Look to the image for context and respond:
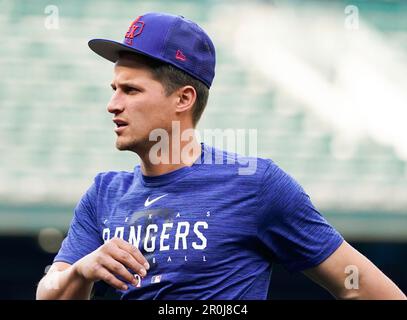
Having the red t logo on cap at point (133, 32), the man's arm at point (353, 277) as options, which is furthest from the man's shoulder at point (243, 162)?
the red t logo on cap at point (133, 32)

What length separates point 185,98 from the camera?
3789 millimetres

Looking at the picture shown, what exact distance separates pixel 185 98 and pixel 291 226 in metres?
0.67

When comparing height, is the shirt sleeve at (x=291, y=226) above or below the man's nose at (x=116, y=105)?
below

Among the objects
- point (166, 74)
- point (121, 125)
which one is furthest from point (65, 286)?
point (166, 74)

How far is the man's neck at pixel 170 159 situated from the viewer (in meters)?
3.70

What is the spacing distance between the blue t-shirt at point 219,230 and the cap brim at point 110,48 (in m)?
0.50

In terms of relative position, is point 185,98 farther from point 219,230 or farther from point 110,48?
point 219,230

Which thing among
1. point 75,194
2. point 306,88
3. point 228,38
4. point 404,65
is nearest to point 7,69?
point 75,194

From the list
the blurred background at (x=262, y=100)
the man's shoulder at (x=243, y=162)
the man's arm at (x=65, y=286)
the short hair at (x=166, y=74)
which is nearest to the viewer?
the man's arm at (x=65, y=286)

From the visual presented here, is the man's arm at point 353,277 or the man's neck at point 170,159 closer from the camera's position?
the man's arm at point 353,277

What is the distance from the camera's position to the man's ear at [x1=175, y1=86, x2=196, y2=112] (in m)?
3.76

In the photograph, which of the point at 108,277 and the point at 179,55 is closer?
the point at 108,277

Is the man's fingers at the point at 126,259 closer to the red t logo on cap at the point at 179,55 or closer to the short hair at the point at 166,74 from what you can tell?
the short hair at the point at 166,74

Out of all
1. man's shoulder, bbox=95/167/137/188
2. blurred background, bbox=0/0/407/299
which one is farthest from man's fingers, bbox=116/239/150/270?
blurred background, bbox=0/0/407/299
